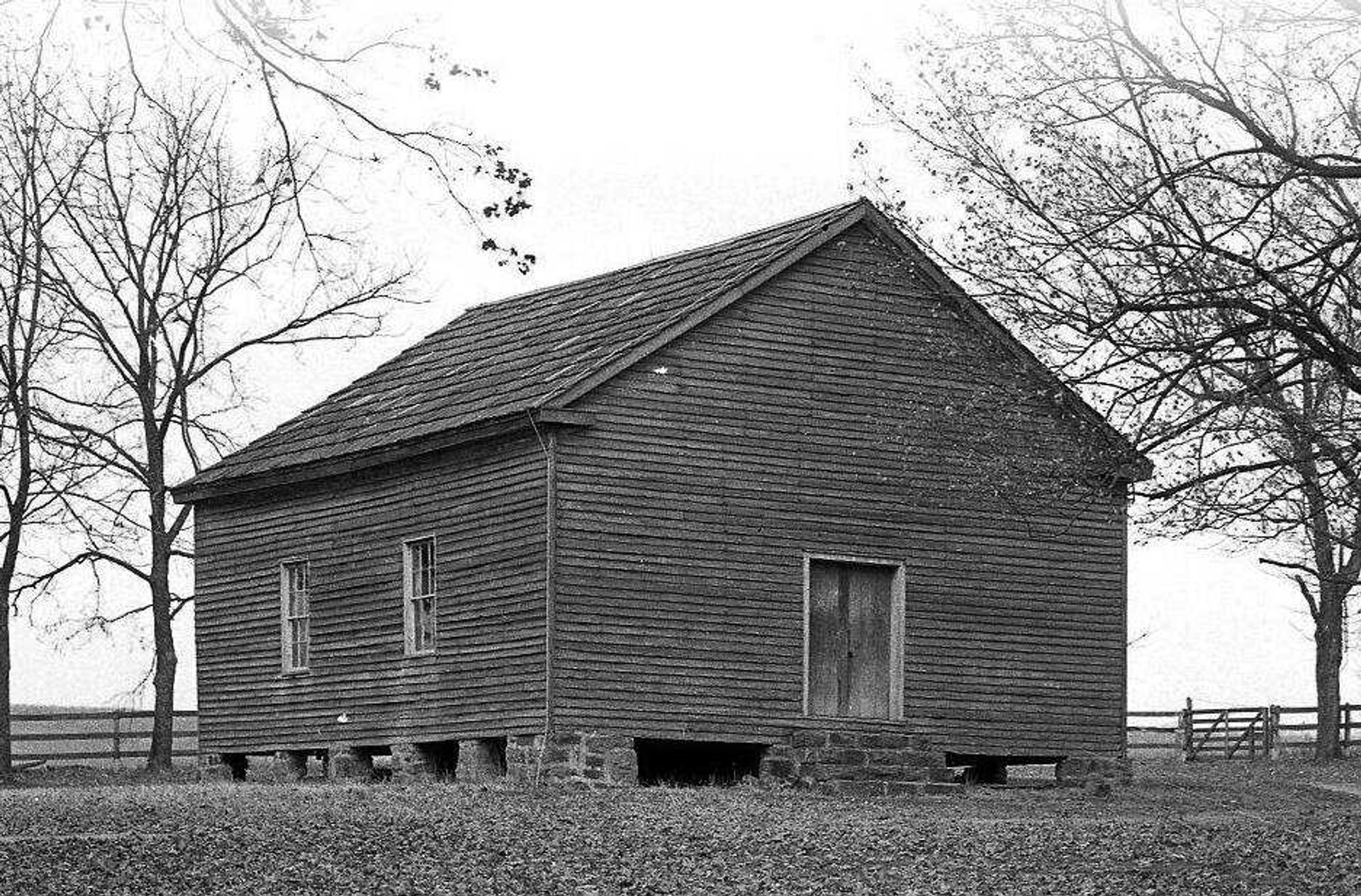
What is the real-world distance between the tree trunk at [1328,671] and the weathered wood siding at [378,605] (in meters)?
22.7

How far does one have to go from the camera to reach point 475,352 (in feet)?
116

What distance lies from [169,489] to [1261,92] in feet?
65.6

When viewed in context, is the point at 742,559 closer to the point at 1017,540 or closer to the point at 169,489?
the point at 1017,540

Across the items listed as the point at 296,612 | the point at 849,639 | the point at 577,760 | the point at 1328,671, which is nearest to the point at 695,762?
the point at 849,639

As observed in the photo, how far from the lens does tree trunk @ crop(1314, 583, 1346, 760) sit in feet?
158

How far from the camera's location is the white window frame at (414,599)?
103 ft

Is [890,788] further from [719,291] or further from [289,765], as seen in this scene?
[289,765]

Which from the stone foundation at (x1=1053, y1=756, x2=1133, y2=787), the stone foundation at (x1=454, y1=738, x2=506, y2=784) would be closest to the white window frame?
the stone foundation at (x1=454, y1=738, x2=506, y2=784)

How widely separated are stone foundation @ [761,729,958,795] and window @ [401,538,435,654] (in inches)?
195

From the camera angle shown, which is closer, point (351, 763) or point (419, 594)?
point (419, 594)

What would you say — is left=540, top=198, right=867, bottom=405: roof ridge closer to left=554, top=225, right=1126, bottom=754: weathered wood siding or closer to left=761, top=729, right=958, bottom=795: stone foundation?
left=554, top=225, right=1126, bottom=754: weathered wood siding

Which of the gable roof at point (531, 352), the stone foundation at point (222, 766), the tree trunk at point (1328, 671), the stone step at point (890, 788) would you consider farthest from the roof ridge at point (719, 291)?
the tree trunk at point (1328, 671)

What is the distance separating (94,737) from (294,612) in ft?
37.5

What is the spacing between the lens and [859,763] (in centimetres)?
3080
